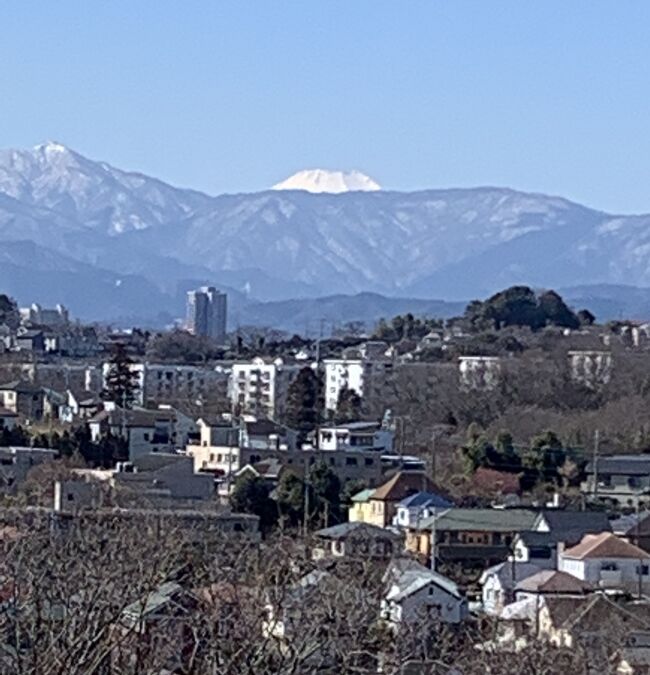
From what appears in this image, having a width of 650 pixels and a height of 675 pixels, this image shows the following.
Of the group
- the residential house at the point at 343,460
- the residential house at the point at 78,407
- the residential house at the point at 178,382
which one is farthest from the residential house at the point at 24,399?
the residential house at the point at 343,460

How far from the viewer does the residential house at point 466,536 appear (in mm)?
20812

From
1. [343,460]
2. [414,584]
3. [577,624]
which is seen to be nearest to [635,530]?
[414,584]

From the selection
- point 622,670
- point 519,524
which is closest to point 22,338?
point 519,524

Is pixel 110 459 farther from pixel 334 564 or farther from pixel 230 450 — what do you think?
pixel 334 564

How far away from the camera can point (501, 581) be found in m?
18.6

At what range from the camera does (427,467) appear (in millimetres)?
26234

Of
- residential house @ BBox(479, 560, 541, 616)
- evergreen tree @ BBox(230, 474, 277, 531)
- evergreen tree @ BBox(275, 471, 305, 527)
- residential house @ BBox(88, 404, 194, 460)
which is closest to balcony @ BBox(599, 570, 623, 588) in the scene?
residential house @ BBox(479, 560, 541, 616)

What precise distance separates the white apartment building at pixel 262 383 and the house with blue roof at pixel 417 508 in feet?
41.1

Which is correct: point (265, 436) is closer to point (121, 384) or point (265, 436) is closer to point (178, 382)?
point (121, 384)

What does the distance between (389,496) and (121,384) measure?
9.93 meters

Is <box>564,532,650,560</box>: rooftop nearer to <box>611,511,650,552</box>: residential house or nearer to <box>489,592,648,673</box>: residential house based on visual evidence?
<box>611,511,650,552</box>: residential house

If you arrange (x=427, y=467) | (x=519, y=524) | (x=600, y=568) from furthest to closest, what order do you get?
(x=427, y=467), (x=519, y=524), (x=600, y=568)

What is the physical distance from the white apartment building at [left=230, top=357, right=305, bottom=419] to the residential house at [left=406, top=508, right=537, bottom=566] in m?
13.8

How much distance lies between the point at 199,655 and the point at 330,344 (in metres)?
33.6
